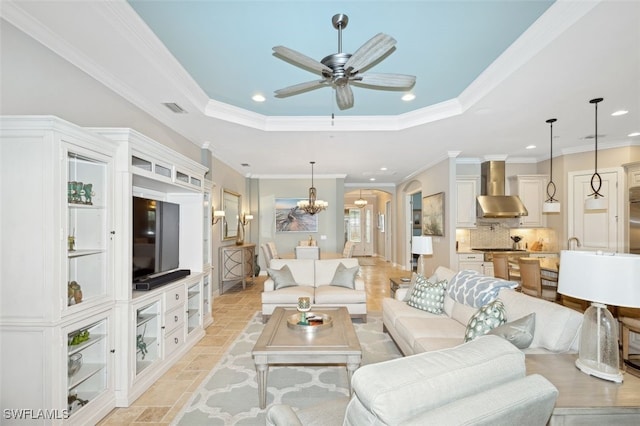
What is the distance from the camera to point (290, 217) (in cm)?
839

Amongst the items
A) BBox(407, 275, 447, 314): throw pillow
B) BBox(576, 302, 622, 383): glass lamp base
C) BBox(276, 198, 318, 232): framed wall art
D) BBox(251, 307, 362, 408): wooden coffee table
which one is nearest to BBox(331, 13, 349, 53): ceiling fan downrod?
BBox(576, 302, 622, 383): glass lamp base

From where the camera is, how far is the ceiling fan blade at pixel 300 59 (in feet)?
6.38

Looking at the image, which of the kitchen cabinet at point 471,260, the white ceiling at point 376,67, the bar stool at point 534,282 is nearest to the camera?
the white ceiling at point 376,67

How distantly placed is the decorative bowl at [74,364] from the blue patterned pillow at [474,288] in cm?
335

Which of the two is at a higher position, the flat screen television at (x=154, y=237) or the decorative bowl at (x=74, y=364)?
the flat screen television at (x=154, y=237)

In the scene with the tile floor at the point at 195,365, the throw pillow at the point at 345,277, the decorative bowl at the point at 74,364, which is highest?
the throw pillow at the point at 345,277

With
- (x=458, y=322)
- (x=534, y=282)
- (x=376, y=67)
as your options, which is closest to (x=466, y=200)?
(x=534, y=282)

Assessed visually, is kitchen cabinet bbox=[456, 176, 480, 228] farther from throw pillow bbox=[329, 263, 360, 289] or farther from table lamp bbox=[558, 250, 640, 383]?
table lamp bbox=[558, 250, 640, 383]

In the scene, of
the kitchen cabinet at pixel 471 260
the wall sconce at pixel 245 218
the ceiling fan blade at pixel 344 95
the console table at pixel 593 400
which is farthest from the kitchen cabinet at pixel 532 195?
the wall sconce at pixel 245 218

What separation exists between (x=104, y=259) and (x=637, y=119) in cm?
649

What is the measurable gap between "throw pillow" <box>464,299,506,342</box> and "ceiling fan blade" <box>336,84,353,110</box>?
2055mm

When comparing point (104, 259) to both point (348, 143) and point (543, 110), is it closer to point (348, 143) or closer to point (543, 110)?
A: point (348, 143)

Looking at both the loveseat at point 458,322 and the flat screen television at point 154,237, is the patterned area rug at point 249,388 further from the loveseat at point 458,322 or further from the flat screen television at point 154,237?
the flat screen television at point 154,237

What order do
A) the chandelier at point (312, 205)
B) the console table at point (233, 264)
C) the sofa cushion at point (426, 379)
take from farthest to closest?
the chandelier at point (312, 205) < the console table at point (233, 264) < the sofa cushion at point (426, 379)
